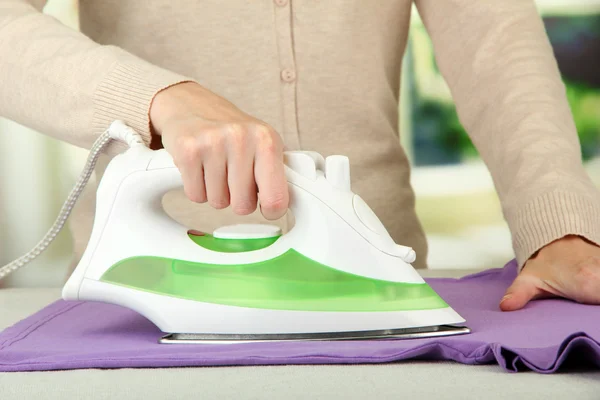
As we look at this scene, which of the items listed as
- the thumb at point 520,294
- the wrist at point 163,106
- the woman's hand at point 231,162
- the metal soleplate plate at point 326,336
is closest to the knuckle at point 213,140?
the woman's hand at point 231,162

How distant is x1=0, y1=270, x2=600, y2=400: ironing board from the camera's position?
66 centimetres

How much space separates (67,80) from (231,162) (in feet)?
1.03

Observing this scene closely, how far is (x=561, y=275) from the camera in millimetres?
1005

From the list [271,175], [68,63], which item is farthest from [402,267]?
[68,63]

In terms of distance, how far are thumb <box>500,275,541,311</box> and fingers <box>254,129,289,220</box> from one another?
32 centimetres

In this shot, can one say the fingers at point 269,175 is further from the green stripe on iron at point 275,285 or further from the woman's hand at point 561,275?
the woman's hand at point 561,275

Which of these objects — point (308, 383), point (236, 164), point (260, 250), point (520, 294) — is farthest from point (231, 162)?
point (520, 294)

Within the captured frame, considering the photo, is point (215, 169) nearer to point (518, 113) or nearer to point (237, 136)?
point (237, 136)

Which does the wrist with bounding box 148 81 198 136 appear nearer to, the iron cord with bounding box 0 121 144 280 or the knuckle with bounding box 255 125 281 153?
the iron cord with bounding box 0 121 144 280

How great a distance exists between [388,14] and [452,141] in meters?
1.84

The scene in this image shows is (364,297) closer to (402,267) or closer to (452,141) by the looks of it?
(402,267)

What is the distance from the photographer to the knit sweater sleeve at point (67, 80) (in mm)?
963

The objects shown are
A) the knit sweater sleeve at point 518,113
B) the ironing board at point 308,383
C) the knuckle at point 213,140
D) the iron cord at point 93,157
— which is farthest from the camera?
the knit sweater sleeve at point 518,113

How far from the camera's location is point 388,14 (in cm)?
148
